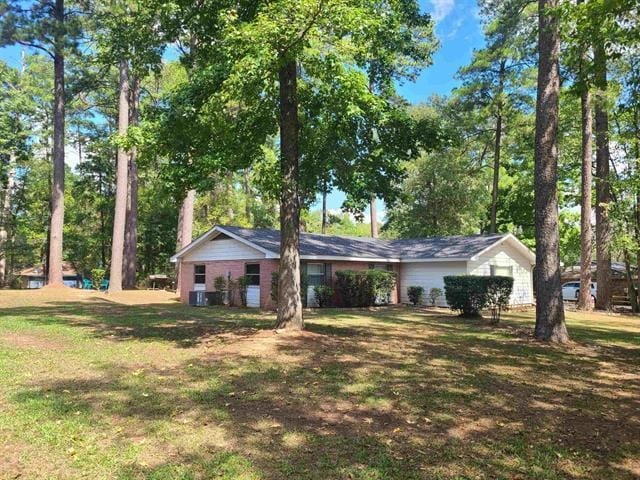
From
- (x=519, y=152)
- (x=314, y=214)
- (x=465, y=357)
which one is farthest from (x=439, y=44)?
(x=314, y=214)

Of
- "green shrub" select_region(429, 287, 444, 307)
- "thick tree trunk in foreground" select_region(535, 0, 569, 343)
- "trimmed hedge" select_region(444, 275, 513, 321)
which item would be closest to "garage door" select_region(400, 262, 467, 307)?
"green shrub" select_region(429, 287, 444, 307)

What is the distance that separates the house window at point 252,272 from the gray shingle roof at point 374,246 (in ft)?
3.40

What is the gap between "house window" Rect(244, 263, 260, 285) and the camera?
2033 cm

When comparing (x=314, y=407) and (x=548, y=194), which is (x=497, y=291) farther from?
(x=314, y=407)

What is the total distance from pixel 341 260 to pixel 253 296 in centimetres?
412

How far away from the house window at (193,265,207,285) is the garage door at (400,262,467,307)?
364 inches

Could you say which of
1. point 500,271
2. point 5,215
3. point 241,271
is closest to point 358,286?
point 241,271

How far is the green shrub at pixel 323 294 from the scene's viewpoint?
20.4 metres

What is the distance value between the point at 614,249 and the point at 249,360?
64.2ft

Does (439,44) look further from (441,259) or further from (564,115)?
(441,259)

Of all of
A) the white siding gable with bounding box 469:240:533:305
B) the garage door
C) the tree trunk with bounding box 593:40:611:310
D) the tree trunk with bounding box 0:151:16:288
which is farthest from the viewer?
the tree trunk with bounding box 0:151:16:288

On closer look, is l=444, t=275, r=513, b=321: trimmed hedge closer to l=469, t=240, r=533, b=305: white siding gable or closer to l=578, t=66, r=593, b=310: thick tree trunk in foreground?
l=469, t=240, r=533, b=305: white siding gable

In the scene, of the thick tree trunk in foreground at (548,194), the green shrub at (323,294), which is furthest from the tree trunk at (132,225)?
the thick tree trunk in foreground at (548,194)

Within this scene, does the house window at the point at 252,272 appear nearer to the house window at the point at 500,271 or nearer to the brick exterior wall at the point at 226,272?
the brick exterior wall at the point at 226,272
